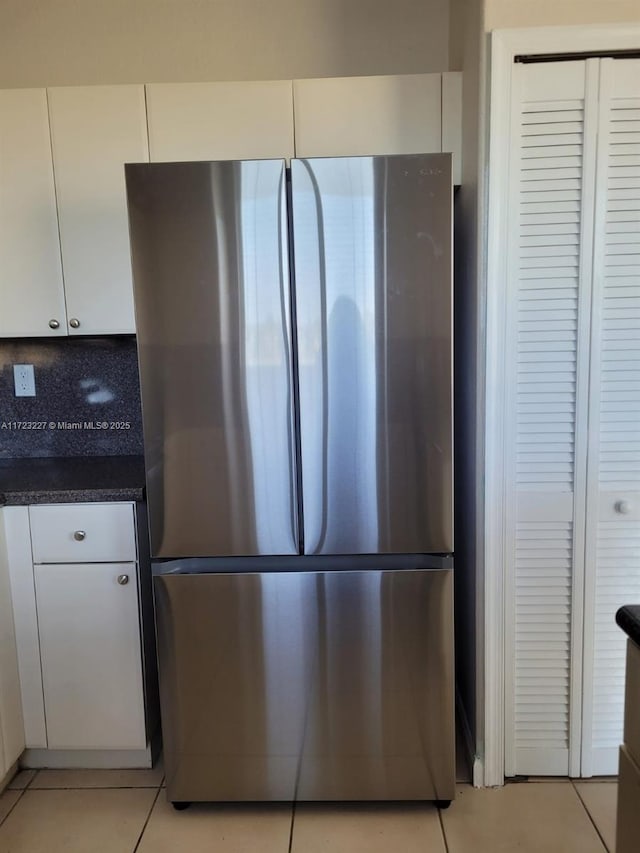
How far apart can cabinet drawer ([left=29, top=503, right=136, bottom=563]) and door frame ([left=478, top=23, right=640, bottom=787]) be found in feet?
3.42

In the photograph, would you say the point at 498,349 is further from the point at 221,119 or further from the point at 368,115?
the point at 221,119

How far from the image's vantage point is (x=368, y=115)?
179cm

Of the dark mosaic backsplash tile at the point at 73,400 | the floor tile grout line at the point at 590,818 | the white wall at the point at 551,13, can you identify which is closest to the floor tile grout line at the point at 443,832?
the floor tile grout line at the point at 590,818

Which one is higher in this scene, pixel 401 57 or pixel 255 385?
pixel 401 57

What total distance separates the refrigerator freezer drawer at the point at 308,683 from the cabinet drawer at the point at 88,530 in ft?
0.79

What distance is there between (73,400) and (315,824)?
1.62 metres

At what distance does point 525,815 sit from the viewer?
165cm

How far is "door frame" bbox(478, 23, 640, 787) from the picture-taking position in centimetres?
151

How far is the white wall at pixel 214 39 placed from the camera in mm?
2111

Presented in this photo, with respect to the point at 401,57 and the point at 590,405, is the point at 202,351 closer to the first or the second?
the point at 590,405

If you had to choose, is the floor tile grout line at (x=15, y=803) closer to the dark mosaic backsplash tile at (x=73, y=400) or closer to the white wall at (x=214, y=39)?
the dark mosaic backsplash tile at (x=73, y=400)

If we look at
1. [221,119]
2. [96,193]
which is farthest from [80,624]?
[221,119]

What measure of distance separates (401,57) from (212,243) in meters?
1.21

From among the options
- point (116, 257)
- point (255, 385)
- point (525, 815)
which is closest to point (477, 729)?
point (525, 815)
